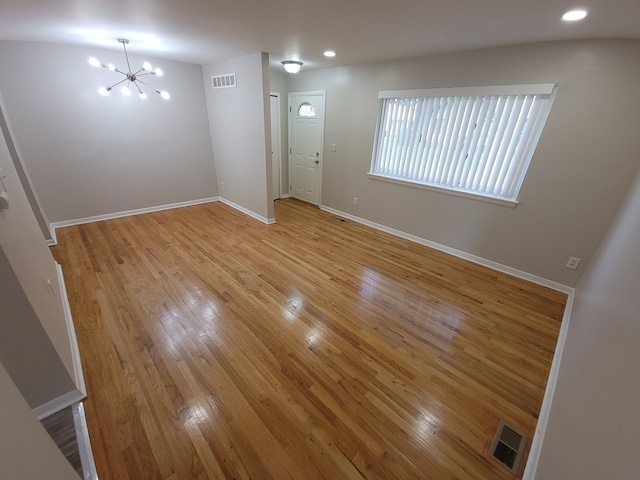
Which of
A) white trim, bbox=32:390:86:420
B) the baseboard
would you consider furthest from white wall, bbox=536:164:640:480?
the baseboard

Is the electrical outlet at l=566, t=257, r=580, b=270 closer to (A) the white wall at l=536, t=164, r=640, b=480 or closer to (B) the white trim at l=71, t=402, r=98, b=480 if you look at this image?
(A) the white wall at l=536, t=164, r=640, b=480

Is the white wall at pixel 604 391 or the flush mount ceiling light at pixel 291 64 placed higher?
the flush mount ceiling light at pixel 291 64

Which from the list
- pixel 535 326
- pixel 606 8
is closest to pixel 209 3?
pixel 606 8

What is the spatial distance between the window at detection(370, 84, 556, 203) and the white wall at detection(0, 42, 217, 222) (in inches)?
133

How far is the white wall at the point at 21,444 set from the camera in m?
0.62

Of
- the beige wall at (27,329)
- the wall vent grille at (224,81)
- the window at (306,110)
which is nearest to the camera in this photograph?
the beige wall at (27,329)

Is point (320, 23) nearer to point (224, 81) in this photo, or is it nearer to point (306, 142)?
point (224, 81)

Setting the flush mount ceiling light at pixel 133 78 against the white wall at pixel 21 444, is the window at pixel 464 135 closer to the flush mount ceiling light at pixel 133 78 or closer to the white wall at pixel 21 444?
the flush mount ceiling light at pixel 133 78

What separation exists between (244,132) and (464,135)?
3134 millimetres

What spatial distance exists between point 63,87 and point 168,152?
1403mm

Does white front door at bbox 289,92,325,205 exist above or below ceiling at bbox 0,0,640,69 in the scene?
below

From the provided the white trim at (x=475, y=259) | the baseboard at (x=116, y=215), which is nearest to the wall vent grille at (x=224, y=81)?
the baseboard at (x=116, y=215)

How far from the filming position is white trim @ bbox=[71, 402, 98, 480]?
1.22 metres

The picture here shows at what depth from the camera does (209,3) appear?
1.85m
